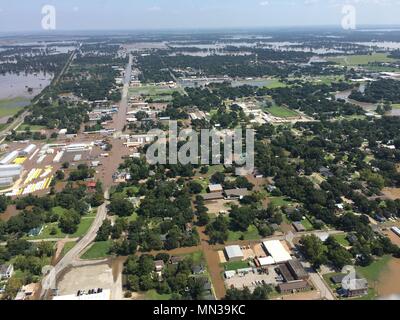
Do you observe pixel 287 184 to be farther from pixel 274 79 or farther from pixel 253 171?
pixel 274 79

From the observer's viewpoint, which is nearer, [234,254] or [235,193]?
[234,254]

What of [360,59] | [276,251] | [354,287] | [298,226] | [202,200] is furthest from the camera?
[360,59]

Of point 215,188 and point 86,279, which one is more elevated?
point 215,188

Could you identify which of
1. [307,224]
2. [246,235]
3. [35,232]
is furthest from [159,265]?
[307,224]

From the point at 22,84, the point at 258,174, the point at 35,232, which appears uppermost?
the point at 22,84

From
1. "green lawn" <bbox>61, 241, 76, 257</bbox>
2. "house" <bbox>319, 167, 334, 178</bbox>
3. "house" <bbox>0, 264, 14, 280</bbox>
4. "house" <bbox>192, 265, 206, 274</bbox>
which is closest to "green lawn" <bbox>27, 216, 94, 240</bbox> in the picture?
"green lawn" <bbox>61, 241, 76, 257</bbox>

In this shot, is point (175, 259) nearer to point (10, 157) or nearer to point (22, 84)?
point (10, 157)

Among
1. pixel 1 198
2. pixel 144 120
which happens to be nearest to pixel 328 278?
pixel 1 198

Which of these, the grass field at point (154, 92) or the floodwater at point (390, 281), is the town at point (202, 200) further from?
the grass field at point (154, 92)
